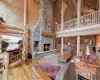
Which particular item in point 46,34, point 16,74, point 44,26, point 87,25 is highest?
point 44,26

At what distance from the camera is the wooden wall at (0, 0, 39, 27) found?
7.37 m

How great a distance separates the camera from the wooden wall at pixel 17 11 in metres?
7.37

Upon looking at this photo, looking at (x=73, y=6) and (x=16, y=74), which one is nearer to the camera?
(x=16, y=74)

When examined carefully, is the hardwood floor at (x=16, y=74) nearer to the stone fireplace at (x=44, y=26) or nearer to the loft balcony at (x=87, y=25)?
the stone fireplace at (x=44, y=26)

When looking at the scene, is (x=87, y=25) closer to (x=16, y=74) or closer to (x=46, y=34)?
(x=46, y=34)

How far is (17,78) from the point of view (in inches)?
159

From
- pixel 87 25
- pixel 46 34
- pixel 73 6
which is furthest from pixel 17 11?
pixel 87 25

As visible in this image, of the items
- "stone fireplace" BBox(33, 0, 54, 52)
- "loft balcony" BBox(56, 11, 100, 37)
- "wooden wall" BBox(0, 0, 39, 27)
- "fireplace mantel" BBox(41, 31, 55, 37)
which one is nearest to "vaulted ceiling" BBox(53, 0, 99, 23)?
"stone fireplace" BBox(33, 0, 54, 52)

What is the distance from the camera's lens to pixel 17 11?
8109 mm

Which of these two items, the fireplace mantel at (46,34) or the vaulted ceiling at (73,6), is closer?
the vaulted ceiling at (73,6)

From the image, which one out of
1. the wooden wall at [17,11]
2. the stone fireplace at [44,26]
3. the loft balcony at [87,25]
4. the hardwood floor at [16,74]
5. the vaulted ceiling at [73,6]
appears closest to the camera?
the hardwood floor at [16,74]

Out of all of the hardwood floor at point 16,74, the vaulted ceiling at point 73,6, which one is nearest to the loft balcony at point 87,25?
the vaulted ceiling at point 73,6

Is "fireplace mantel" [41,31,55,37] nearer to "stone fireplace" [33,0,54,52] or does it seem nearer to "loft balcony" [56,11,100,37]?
"stone fireplace" [33,0,54,52]

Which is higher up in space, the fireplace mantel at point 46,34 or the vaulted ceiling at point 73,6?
the vaulted ceiling at point 73,6
